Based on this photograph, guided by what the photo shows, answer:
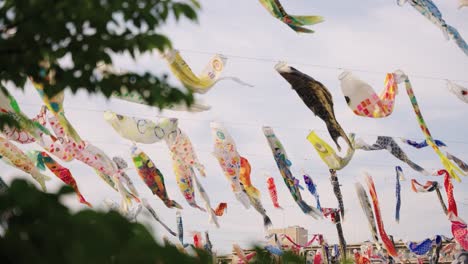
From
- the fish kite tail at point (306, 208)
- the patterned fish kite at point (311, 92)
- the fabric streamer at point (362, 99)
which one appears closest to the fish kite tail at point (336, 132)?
the patterned fish kite at point (311, 92)

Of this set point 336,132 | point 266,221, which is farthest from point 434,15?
point 266,221

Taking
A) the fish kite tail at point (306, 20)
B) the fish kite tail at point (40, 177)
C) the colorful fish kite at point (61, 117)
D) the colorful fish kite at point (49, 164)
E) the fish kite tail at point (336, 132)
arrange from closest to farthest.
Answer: the fish kite tail at point (306, 20) < the colorful fish kite at point (61, 117) < the fish kite tail at point (336, 132) < the fish kite tail at point (40, 177) < the colorful fish kite at point (49, 164)

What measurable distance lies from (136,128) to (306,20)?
17.2 ft

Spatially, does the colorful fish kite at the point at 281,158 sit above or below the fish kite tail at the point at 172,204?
above

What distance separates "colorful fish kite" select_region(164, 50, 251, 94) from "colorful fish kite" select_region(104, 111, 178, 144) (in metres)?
2.72

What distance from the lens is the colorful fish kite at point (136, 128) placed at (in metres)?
14.2

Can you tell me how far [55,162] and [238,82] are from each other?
17.5 ft

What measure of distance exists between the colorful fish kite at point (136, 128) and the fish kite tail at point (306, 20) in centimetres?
509

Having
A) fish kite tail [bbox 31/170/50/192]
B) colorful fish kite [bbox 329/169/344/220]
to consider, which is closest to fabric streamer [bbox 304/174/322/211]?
colorful fish kite [bbox 329/169/344/220]

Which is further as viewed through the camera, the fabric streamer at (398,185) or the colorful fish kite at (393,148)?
the fabric streamer at (398,185)

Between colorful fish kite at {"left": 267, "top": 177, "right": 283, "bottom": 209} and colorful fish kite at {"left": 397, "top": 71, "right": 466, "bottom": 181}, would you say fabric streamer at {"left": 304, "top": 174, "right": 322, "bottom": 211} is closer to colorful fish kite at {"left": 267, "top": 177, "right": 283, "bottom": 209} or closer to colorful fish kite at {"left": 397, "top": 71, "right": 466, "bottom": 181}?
colorful fish kite at {"left": 267, "top": 177, "right": 283, "bottom": 209}

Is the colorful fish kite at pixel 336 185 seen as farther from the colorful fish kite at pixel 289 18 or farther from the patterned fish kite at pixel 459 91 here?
the colorful fish kite at pixel 289 18

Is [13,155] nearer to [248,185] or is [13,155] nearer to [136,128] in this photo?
[136,128]

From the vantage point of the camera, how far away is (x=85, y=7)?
2.39 m
